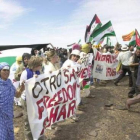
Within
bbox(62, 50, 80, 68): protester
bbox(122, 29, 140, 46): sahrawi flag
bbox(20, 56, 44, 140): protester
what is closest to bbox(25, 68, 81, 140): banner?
bbox(20, 56, 44, 140): protester

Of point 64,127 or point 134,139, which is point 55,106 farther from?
point 134,139

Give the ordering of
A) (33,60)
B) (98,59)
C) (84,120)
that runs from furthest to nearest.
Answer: (98,59) < (84,120) < (33,60)

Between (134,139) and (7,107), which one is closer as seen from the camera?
(7,107)

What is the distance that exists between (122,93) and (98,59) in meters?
1.80

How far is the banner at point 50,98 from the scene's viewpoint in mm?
3855

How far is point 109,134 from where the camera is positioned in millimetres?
4758

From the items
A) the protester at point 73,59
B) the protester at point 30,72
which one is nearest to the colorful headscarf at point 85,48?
the protester at point 73,59

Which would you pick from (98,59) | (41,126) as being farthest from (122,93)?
(41,126)

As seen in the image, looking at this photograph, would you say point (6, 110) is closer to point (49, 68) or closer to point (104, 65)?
point (49, 68)

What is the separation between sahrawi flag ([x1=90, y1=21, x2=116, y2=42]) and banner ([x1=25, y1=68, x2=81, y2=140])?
624 centimetres

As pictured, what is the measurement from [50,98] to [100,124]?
1.65m

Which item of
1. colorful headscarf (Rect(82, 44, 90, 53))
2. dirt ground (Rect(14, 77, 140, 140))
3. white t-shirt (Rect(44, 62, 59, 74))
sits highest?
colorful headscarf (Rect(82, 44, 90, 53))

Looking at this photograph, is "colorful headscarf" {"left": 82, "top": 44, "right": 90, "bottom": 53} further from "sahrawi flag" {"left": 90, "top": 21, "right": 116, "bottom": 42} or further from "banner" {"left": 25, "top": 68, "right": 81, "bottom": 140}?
"sahrawi flag" {"left": 90, "top": 21, "right": 116, "bottom": 42}

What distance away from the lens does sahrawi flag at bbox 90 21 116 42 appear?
11.1 m
